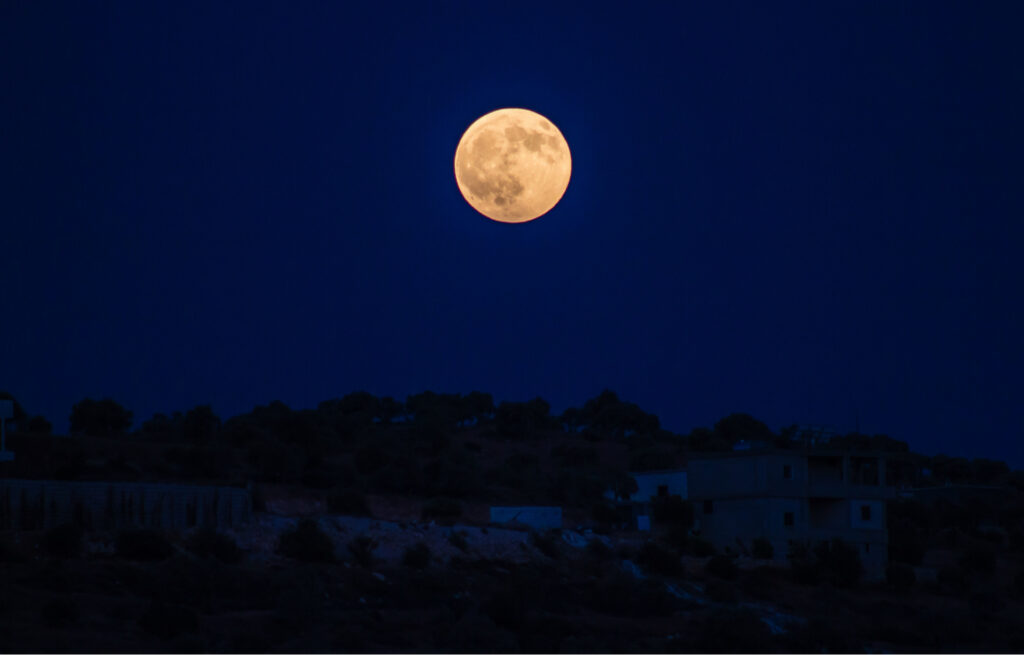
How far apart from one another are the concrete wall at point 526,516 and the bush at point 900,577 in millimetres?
18196

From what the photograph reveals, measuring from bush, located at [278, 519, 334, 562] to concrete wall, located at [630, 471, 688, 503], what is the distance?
3041 centimetres

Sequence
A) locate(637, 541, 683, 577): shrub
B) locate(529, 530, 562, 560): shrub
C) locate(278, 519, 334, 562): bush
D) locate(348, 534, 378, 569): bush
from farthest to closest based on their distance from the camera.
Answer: locate(529, 530, 562, 560): shrub < locate(637, 541, 683, 577): shrub < locate(348, 534, 378, 569): bush < locate(278, 519, 334, 562): bush

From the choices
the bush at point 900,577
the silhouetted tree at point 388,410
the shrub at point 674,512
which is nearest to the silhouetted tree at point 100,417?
the silhouetted tree at point 388,410

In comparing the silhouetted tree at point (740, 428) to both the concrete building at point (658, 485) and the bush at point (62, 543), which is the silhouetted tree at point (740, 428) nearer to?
the concrete building at point (658, 485)

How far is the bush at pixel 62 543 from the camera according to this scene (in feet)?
133

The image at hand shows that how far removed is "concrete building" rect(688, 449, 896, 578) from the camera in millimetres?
59281

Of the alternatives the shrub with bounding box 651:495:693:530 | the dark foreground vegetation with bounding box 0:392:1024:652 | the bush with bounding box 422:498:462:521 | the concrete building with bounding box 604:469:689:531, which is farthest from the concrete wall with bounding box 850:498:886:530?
the bush with bounding box 422:498:462:521

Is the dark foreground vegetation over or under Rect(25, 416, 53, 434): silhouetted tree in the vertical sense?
under

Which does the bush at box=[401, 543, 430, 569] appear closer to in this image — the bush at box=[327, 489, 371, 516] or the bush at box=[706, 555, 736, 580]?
the bush at box=[706, 555, 736, 580]

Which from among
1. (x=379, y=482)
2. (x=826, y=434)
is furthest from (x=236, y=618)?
(x=379, y=482)

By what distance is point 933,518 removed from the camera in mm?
82938

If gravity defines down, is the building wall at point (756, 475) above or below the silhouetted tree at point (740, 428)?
below

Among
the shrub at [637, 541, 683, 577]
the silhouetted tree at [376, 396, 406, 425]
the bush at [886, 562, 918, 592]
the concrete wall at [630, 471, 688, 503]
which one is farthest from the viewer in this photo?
the silhouetted tree at [376, 396, 406, 425]

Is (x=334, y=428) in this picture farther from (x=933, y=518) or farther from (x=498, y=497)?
(x=933, y=518)
